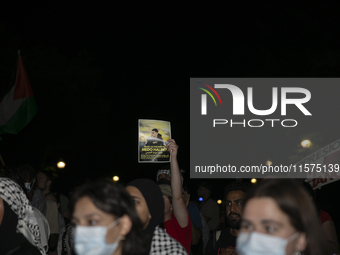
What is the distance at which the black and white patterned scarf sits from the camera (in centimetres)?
318

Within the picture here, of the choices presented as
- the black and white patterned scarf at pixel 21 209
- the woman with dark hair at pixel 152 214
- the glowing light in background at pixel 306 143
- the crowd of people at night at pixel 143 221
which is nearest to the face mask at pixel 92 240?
the crowd of people at night at pixel 143 221

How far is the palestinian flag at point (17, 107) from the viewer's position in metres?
10.0

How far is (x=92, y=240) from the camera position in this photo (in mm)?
2355

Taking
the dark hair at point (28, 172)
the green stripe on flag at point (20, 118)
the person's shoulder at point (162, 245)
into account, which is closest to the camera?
the person's shoulder at point (162, 245)

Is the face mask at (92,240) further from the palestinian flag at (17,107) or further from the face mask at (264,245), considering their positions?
the palestinian flag at (17,107)

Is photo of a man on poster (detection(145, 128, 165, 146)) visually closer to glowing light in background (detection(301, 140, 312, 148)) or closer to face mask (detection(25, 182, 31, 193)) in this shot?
face mask (detection(25, 182, 31, 193))

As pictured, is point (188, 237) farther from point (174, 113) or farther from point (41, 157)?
point (174, 113)

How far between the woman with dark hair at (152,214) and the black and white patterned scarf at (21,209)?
0.97 meters

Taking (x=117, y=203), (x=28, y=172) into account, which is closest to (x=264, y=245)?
(x=117, y=203)

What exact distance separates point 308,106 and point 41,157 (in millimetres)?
18306

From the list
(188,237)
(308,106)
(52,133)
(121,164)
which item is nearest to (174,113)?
(121,164)

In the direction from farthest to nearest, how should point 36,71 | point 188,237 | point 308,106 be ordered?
point 36,71 → point 308,106 → point 188,237

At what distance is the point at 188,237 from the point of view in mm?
4094

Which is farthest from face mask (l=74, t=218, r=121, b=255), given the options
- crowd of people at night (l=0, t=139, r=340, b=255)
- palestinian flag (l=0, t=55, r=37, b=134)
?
palestinian flag (l=0, t=55, r=37, b=134)
